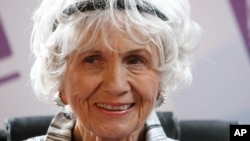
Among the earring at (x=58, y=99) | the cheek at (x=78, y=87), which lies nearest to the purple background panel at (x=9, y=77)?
the earring at (x=58, y=99)

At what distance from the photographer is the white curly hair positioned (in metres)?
1.02

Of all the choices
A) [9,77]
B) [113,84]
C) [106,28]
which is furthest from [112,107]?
[9,77]

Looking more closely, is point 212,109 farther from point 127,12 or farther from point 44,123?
point 127,12

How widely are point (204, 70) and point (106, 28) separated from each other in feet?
3.39

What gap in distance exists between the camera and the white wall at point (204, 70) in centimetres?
188

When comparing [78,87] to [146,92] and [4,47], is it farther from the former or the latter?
[4,47]

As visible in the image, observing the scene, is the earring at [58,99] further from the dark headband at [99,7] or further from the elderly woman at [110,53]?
the dark headband at [99,7]

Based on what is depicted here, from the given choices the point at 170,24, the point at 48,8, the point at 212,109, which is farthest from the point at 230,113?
the point at 48,8

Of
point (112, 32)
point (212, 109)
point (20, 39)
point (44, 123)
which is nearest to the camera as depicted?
point (112, 32)

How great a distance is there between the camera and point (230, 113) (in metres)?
2.02

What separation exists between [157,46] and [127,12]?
4.3 inches

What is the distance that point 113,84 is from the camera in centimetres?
101

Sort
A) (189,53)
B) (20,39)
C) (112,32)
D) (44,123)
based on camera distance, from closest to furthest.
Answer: (112,32), (189,53), (44,123), (20,39)

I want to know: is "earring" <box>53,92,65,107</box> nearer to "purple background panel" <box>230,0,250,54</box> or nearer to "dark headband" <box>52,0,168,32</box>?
"dark headband" <box>52,0,168,32</box>
